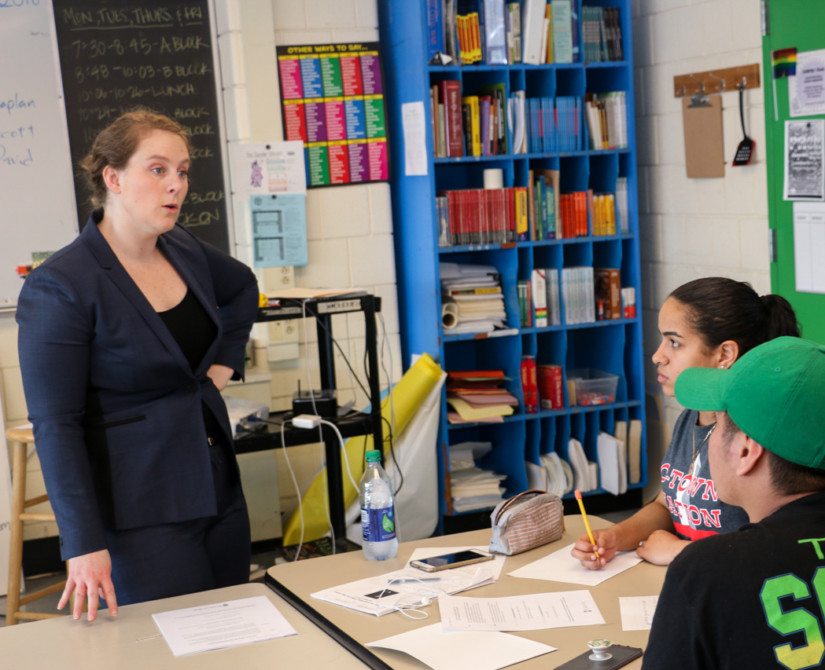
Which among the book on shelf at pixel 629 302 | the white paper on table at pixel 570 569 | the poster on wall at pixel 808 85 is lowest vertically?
the white paper on table at pixel 570 569

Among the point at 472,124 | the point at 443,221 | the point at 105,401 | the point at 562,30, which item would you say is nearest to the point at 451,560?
the point at 105,401

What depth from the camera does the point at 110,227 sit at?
2254mm

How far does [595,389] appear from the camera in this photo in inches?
182

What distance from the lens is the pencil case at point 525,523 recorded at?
211cm

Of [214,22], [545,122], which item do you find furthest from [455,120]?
[214,22]

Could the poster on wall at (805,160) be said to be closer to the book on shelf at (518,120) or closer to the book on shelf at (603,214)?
the book on shelf at (603,214)

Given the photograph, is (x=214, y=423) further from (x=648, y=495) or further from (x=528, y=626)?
(x=648, y=495)

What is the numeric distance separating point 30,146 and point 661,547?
309cm

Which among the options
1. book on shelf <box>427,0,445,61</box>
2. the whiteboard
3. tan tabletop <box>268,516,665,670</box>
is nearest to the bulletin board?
book on shelf <box>427,0,445,61</box>

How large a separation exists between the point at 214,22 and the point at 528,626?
328 centimetres

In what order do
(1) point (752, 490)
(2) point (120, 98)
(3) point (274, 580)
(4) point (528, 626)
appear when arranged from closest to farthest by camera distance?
(1) point (752, 490)
(4) point (528, 626)
(3) point (274, 580)
(2) point (120, 98)

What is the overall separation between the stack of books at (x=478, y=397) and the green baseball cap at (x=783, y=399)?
2.94 m

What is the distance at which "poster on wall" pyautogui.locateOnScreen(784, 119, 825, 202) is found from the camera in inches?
139

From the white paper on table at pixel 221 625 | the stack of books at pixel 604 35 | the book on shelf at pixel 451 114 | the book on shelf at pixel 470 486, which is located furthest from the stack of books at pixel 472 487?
the white paper on table at pixel 221 625
